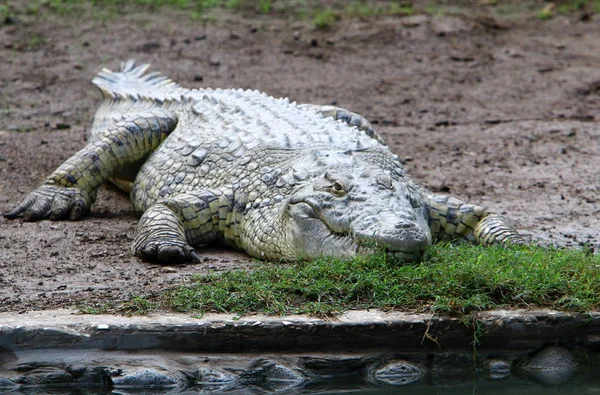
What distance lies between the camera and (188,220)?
252 inches

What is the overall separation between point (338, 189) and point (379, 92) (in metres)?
5.72

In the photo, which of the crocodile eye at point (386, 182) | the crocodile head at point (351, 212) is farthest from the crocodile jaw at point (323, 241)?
the crocodile eye at point (386, 182)

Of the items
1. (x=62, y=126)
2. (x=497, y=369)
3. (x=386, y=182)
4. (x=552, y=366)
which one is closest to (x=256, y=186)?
(x=386, y=182)

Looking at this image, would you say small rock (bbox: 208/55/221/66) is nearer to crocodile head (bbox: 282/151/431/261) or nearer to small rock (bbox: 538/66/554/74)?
small rock (bbox: 538/66/554/74)

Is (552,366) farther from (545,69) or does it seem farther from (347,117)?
(545,69)

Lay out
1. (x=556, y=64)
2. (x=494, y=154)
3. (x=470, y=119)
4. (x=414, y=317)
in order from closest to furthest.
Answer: (x=414, y=317), (x=494, y=154), (x=470, y=119), (x=556, y=64)

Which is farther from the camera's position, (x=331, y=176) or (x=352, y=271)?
(x=331, y=176)

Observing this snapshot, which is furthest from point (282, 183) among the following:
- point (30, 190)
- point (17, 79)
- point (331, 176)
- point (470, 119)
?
point (17, 79)

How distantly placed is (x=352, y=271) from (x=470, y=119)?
18.8ft

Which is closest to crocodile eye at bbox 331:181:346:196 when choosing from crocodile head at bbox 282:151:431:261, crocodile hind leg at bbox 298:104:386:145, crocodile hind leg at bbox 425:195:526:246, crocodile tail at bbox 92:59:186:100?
crocodile head at bbox 282:151:431:261

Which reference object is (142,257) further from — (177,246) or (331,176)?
(331,176)

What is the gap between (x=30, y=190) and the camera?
26.4 ft

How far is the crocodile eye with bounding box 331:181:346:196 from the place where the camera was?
5746 mm

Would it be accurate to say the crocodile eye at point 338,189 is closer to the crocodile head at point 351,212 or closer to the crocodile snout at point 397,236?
the crocodile head at point 351,212
